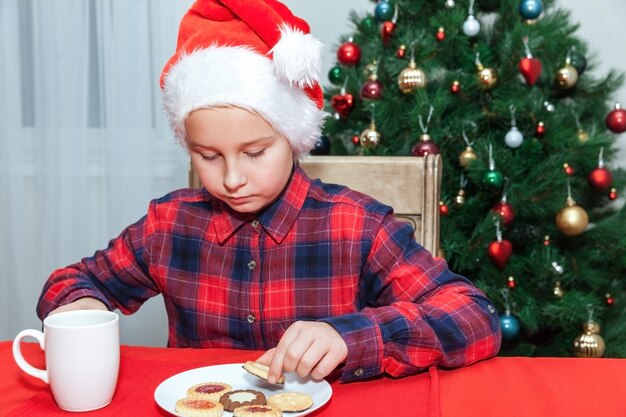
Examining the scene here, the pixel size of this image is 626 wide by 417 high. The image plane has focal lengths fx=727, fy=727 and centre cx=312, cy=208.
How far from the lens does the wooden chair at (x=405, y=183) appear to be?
1338 mm

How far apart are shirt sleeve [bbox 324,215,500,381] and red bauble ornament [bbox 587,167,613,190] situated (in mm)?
1057

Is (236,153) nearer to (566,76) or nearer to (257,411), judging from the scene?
(257,411)

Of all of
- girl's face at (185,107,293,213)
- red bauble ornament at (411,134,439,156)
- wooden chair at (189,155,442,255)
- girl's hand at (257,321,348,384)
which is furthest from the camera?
red bauble ornament at (411,134,439,156)

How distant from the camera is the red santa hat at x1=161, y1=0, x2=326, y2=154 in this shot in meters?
0.98

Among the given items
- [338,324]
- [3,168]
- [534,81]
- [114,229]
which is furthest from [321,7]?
[338,324]

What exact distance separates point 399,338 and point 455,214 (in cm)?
119

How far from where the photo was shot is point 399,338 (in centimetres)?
85

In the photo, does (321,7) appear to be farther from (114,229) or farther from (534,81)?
(114,229)

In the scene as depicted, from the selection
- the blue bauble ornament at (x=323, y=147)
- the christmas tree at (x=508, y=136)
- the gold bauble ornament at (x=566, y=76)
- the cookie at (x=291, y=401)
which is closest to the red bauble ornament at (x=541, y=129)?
the christmas tree at (x=508, y=136)

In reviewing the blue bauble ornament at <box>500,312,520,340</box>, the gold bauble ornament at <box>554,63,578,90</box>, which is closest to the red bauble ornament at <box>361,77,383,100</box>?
the gold bauble ornament at <box>554,63,578,90</box>

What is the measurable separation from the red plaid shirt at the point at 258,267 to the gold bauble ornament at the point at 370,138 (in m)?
0.73

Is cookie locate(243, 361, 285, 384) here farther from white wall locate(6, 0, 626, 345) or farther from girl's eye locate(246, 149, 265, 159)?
white wall locate(6, 0, 626, 345)

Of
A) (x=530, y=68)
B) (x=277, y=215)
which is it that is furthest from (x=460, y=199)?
(x=277, y=215)

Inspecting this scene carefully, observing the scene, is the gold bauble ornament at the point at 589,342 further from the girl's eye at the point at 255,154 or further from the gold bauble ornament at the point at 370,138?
the girl's eye at the point at 255,154
